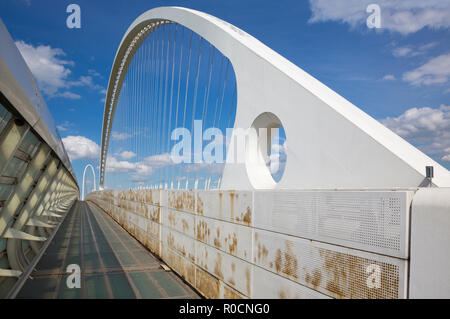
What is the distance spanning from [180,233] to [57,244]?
497 cm

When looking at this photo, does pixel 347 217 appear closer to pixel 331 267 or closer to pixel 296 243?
pixel 331 267

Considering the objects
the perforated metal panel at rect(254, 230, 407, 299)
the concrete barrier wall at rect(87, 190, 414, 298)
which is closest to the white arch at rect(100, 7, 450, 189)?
the concrete barrier wall at rect(87, 190, 414, 298)

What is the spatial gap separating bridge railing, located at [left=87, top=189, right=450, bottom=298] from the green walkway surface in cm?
49

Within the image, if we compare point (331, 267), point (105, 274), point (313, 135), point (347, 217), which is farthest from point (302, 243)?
point (105, 274)

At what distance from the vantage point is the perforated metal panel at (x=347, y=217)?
7.40 feet

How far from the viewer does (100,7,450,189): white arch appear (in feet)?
11.1

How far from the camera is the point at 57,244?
933cm

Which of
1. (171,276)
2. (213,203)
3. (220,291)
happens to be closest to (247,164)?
(213,203)

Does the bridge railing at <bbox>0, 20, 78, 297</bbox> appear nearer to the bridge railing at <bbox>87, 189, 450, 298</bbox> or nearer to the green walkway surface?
the green walkway surface

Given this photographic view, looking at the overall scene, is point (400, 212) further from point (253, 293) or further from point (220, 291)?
point (220, 291)

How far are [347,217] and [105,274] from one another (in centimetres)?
507

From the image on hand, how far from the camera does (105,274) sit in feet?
20.4

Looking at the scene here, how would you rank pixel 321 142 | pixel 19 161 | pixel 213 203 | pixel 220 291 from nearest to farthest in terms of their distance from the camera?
pixel 321 142
pixel 220 291
pixel 213 203
pixel 19 161

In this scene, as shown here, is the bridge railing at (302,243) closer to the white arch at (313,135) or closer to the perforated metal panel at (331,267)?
the perforated metal panel at (331,267)
